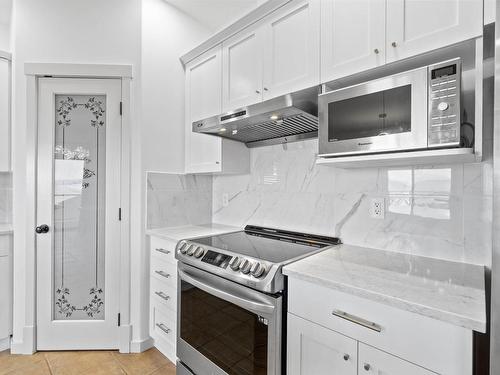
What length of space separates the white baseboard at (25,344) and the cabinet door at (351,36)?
2.84 m

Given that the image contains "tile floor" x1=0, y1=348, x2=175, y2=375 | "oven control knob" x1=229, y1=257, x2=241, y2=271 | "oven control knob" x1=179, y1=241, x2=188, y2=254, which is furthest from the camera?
"tile floor" x1=0, y1=348, x2=175, y2=375

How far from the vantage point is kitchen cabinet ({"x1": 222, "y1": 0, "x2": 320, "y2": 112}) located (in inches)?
61.6

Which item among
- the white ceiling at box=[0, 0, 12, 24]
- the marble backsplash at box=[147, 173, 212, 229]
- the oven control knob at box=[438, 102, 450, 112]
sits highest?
the white ceiling at box=[0, 0, 12, 24]

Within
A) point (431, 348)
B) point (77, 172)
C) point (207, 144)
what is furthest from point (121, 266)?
point (431, 348)

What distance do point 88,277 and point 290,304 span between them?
186 centimetres

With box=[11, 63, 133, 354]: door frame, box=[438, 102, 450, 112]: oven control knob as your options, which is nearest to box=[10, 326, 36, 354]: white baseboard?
box=[11, 63, 133, 354]: door frame

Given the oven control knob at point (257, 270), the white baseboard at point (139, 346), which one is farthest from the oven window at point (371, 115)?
the white baseboard at point (139, 346)

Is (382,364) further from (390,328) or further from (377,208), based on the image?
(377,208)

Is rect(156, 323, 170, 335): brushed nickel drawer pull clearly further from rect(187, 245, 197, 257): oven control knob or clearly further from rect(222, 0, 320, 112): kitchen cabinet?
rect(222, 0, 320, 112): kitchen cabinet

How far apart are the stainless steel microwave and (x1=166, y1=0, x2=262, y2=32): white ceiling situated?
1.54 m

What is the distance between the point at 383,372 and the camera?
38.3 inches

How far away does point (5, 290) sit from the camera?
2.25 meters

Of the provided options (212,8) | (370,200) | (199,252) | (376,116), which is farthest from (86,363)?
(212,8)

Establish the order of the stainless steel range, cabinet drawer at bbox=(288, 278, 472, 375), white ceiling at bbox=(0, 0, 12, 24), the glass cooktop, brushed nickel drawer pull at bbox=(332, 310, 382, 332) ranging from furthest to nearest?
white ceiling at bbox=(0, 0, 12, 24)
the glass cooktop
the stainless steel range
brushed nickel drawer pull at bbox=(332, 310, 382, 332)
cabinet drawer at bbox=(288, 278, 472, 375)
